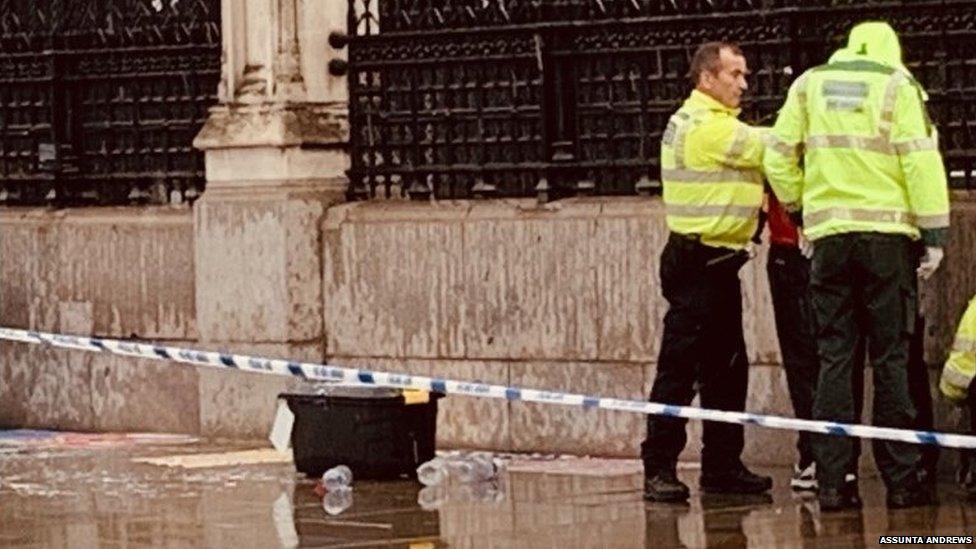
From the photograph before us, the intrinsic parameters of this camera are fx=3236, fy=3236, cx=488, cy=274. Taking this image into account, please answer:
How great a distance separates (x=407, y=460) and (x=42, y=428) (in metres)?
3.87

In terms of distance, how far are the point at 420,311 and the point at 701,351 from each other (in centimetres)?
279

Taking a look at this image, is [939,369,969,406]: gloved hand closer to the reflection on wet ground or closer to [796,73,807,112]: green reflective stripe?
the reflection on wet ground

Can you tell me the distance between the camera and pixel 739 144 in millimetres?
13578

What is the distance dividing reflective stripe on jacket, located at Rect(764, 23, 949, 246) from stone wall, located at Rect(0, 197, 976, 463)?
1.49 metres

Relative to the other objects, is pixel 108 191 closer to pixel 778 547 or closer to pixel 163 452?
pixel 163 452

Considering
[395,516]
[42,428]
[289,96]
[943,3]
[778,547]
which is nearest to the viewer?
[778,547]

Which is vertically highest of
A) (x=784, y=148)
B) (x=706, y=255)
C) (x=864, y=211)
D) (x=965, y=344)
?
(x=784, y=148)

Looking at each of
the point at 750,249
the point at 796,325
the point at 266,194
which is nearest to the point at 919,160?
the point at 750,249

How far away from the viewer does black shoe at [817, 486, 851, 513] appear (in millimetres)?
13312

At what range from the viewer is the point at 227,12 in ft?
56.1

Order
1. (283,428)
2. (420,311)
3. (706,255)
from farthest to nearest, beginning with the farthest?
(420,311), (283,428), (706,255)

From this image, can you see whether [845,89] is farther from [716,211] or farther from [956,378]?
[956,378]

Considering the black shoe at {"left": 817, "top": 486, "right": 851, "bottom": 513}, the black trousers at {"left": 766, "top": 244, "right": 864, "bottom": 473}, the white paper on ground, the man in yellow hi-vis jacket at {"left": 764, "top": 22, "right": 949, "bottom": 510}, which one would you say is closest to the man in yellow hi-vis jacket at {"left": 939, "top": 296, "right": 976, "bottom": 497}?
the man in yellow hi-vis jacket at {"left": 764, "top": 22, "right": 949, "bottom": 510}

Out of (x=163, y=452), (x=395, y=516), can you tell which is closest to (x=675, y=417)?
(x=395, y=516)
